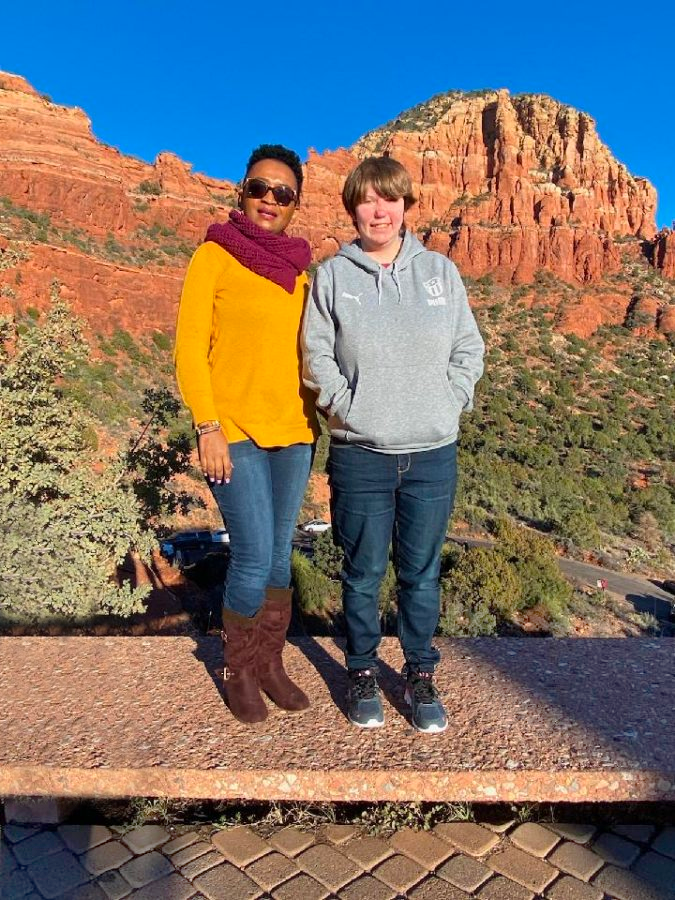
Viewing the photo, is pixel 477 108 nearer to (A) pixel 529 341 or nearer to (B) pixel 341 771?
(A) pixel 529 341

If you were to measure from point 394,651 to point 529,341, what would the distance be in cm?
4140

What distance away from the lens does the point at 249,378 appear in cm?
222

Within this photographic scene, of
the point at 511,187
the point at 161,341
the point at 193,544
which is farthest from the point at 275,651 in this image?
the point at 511,187

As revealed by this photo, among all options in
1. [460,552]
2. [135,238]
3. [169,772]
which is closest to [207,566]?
[460,552]

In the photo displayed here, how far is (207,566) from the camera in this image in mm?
12242

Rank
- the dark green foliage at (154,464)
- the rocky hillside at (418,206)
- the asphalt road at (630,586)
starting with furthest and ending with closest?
the rocky hillside at (418,206)
the asphalt road at (630,586)
the dark green foliage at (154,464)

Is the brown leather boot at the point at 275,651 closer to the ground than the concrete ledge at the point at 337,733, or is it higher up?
higher up

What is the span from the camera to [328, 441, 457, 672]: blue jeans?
88.1 inches

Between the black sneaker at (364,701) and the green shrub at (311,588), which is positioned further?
the green shrub at (311,588)

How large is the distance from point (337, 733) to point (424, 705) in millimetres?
355

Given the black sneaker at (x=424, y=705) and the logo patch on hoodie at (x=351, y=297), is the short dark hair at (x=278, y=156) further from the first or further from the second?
the black sneaker at (x=424, y=705)

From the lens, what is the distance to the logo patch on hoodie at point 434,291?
2.17 meters

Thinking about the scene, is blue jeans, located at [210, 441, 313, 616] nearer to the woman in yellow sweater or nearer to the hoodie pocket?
the woman in yellow sweater

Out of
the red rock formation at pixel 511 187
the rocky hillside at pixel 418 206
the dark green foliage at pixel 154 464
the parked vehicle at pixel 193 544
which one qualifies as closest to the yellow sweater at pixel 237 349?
the dark green foliage at pixel 154 464
